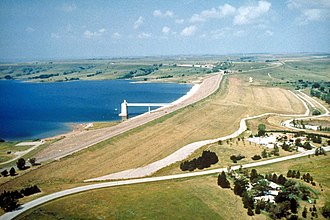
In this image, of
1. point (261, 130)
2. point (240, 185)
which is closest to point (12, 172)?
point (240, 185)

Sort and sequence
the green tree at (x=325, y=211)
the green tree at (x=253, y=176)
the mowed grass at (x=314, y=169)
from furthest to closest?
1. the green tree at (x=253, y=176)
2. the mowed grass at (x=314, y=169)
3. the green tree at (x=325, y=211)

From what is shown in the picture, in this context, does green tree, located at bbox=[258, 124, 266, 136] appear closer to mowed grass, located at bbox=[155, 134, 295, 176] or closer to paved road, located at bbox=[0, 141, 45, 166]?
mowed grass, located at bbox=[155, 134, 295, 176]

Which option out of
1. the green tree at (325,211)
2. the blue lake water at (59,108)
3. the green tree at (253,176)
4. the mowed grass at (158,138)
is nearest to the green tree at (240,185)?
the green tree at (253,176)

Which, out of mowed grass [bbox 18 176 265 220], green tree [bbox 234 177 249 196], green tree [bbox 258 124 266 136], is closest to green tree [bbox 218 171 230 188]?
mowed grass [bbox 18 176 265 220]

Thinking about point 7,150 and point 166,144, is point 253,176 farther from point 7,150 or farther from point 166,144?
point 7,150

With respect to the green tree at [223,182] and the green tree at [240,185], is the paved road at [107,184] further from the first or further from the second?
the green tree at [240,185]

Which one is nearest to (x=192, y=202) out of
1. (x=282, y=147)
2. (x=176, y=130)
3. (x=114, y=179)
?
(x=114, y=179)
